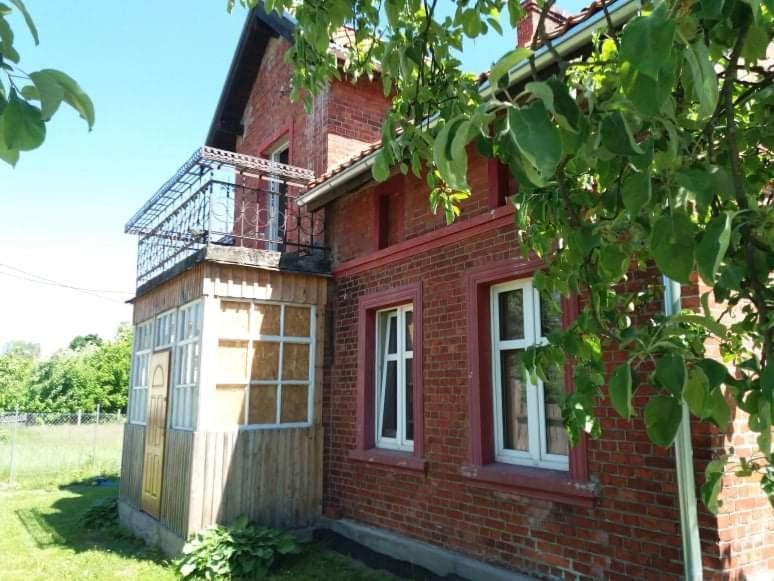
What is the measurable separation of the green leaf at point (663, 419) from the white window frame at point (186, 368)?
649 cm

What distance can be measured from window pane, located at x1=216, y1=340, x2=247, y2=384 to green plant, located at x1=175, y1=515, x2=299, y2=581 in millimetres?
1676

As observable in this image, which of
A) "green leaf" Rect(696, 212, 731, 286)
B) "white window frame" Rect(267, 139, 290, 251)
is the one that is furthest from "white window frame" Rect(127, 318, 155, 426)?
"green leaf" Rect(696, 212, 731, 286)

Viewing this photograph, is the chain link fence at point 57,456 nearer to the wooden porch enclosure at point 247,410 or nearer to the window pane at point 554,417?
the wooden porch enclosure at point 247,410

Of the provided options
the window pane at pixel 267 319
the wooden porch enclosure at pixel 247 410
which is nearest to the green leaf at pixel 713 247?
the wooden porch enclosure at pixel 247 410

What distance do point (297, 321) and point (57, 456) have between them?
37.1 feet

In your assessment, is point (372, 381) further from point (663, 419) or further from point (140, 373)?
point (663, 419)

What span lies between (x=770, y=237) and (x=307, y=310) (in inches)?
273

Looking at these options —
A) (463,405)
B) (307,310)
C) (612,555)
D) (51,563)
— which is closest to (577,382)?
(612,555)

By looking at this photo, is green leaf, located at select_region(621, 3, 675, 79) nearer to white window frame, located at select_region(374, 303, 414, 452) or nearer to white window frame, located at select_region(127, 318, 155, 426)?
white window frame, located at select_region(374, 303, 414, 452)

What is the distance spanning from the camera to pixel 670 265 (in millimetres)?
1114

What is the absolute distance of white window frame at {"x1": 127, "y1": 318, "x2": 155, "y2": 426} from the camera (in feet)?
30.6

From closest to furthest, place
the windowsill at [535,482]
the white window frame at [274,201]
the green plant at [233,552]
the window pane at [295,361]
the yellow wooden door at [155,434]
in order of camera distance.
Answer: the windowsill at [535,482], the green plant at [233,552], the window pane at [295,361], the yellow wooden door at [155,434], the white window frame at [274,201]

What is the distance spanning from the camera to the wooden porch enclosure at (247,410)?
6.88 meters

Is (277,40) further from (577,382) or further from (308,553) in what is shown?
(577,382)
